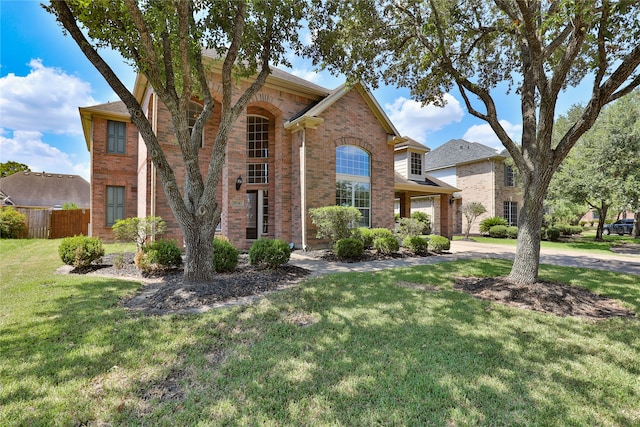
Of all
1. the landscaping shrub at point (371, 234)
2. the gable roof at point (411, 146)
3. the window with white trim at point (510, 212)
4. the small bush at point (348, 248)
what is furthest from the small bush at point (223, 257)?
the window with white trim at point (510, 212)

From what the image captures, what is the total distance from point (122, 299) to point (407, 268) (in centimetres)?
706

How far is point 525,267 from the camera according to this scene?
633 centimetres

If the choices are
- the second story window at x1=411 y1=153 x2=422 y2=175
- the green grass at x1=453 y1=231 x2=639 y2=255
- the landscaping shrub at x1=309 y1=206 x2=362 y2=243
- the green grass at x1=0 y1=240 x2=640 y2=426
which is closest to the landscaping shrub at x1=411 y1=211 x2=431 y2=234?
the green grass at x1=453 y1=231 x2=639 y2=255

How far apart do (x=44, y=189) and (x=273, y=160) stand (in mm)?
29946

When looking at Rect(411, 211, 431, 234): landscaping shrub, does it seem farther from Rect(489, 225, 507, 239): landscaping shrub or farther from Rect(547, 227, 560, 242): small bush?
Rect(547, 227, 560, 242): small bush

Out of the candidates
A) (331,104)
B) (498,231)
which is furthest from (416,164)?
(331,104)

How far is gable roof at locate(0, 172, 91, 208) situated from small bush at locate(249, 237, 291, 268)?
30362mm

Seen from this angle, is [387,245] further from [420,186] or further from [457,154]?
[457,154]

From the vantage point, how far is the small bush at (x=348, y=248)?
32.6ft

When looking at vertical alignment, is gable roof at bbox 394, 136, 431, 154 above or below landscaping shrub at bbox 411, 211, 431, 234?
above

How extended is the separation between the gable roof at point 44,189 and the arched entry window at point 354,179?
29992 mm

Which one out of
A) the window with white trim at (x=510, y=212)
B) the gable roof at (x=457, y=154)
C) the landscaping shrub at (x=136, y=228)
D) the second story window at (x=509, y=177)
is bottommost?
the landscaping shrub at (x=136, y=228)

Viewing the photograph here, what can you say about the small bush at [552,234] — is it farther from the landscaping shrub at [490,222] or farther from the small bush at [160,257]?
the small bush at [160,257]

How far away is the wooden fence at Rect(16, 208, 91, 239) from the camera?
16453mm
